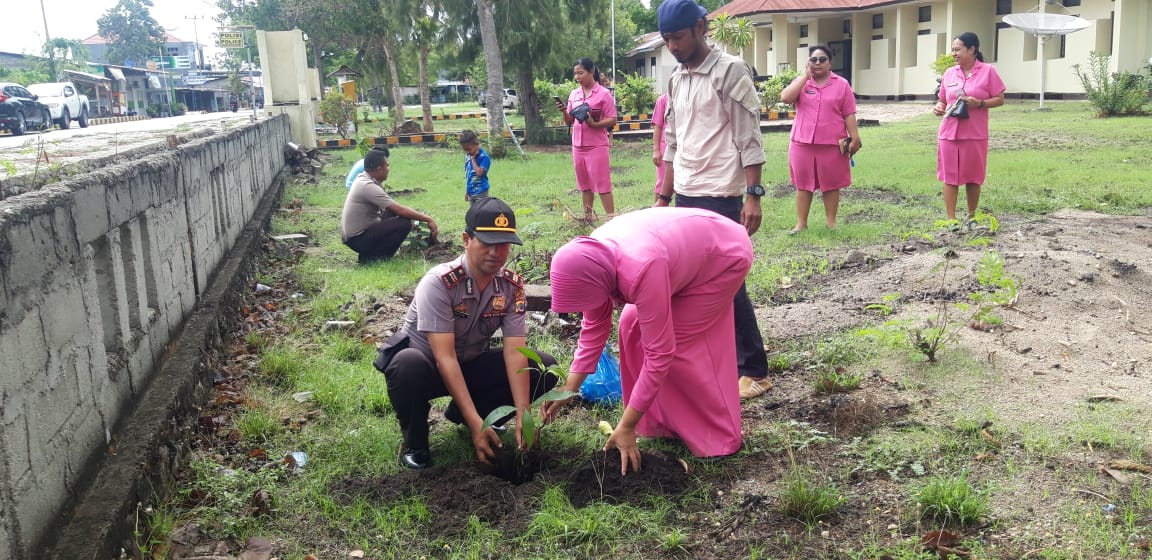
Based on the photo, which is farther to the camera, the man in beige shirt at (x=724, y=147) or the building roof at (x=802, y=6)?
the building roof at (x=802, y=6)

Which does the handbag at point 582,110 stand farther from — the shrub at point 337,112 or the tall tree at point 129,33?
the tall tree at point 129,33

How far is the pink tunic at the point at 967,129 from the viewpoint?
7.33 metres

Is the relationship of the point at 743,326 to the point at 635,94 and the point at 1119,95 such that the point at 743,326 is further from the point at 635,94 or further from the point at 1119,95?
the point at 635,94

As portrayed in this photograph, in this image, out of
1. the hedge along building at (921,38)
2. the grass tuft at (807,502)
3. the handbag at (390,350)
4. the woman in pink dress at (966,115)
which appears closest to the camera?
the grass tuft at (807,502)

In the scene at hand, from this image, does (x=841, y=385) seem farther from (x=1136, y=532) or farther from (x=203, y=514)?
(x=203, y=514)

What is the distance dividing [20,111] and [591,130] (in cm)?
1452

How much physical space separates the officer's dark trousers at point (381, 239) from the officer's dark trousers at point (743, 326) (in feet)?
13.0

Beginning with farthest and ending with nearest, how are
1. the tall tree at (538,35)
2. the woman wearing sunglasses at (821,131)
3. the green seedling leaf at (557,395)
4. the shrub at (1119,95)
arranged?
the tall tree at (538,35)
the shrub at (1119,95)
the woman wearing sunglasses at (821,131)
the green seedling leaf at (557,395)

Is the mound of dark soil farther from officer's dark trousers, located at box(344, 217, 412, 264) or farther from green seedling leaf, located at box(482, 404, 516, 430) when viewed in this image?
officer's dark trousers, located at box(344, 217, 412, 264)

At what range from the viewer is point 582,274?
9.55ft

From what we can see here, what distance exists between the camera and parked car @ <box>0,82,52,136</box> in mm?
16934


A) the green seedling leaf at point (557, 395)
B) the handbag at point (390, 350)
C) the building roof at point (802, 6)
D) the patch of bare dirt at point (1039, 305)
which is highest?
the building roof at point (802, 6)

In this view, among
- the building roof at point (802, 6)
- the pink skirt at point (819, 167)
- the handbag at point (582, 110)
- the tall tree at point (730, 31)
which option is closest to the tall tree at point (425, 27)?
the tall tree at point (730, 31)

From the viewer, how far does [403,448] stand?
12.6 ft
